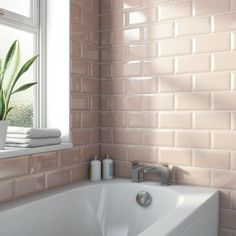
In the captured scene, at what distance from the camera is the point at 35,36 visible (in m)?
2.09

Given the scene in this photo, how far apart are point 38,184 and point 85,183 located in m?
0.32

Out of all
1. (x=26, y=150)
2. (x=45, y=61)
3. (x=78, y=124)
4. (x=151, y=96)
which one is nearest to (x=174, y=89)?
(x=151, y=96)

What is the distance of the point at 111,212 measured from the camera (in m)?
2.04

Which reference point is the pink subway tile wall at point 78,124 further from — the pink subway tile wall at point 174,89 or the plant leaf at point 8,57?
the plant leaf at point 8,57

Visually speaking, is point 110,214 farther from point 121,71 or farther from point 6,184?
point 121,71

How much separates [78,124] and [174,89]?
59cm

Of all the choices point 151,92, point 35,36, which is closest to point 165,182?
point 151,92

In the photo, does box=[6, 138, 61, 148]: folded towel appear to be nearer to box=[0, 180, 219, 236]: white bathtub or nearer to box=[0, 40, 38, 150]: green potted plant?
box=[0, 40, 38, 150]: green potted plant

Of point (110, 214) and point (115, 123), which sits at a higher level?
point (115, 123)

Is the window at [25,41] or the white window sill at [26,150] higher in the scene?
the window at [25,41]

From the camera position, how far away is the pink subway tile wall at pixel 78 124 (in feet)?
5.88

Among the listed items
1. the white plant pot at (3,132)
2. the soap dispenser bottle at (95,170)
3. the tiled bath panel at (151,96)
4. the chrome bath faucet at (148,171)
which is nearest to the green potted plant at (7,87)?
the white plant pot at (3,132)

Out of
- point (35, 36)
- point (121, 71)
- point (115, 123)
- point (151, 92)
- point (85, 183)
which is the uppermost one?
point (35, 36)

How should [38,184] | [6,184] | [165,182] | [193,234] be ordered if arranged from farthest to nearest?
[165,182]
[38,184]
[6,184]
[193,234]
